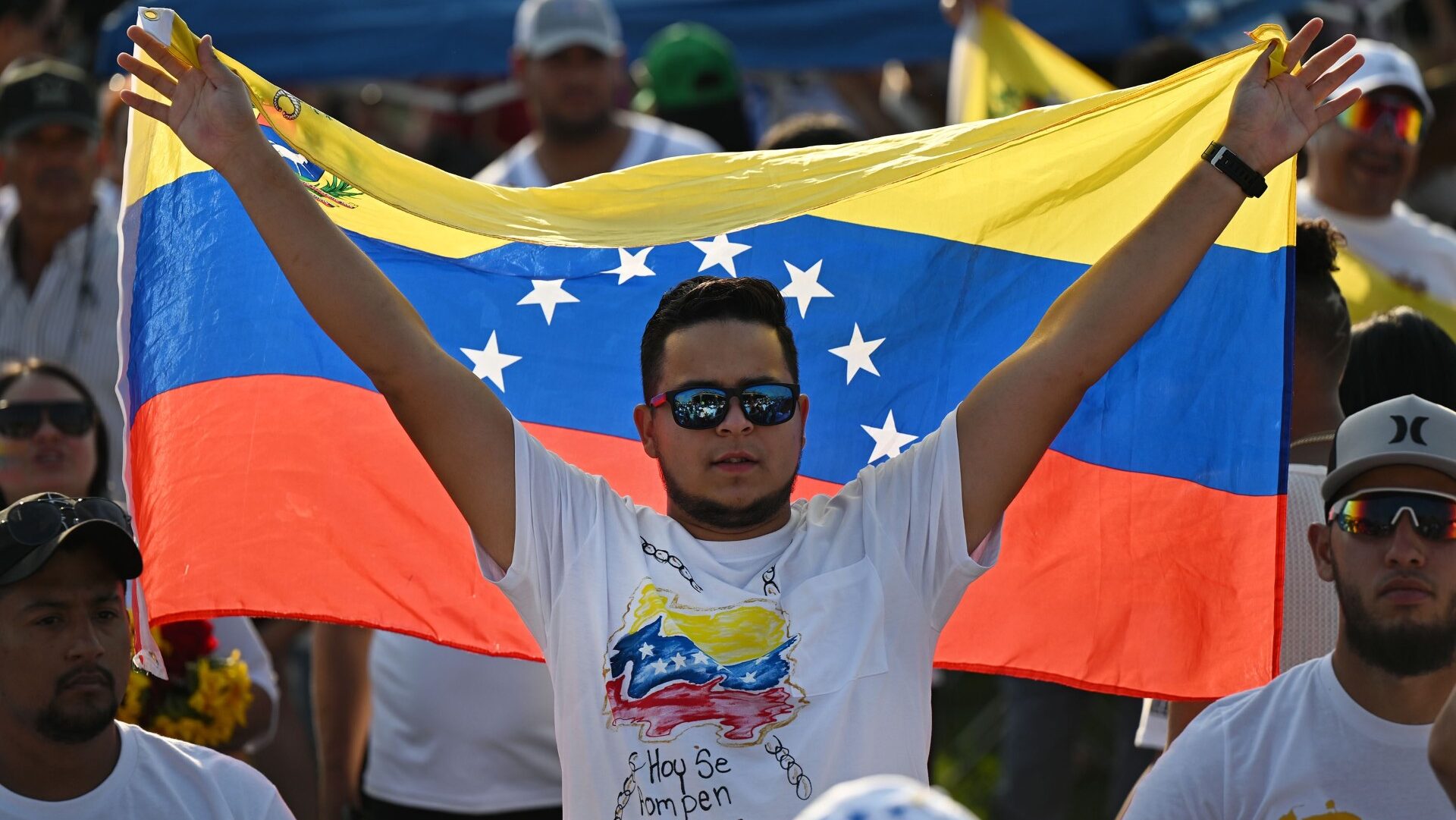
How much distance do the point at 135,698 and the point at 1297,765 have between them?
289cm

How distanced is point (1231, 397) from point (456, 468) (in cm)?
171

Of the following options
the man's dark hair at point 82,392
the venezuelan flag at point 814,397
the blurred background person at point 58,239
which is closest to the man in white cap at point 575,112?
the blurred background person at point 58,239

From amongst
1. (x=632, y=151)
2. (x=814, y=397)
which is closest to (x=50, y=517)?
(x=814, y=397)

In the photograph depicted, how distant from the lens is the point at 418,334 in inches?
130

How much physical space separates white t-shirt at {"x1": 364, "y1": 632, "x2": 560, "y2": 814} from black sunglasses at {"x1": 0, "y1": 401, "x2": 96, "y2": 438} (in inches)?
43.9

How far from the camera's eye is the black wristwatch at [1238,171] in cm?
342

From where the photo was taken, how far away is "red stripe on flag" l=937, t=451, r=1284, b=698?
12.5 feet

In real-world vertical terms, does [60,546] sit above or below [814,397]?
below

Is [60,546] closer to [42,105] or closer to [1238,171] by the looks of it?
[1238,171]

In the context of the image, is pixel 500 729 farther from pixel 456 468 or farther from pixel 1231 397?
pixel 1231 397

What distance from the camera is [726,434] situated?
3.33m

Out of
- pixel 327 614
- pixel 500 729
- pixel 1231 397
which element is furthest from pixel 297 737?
pixel 1231 397

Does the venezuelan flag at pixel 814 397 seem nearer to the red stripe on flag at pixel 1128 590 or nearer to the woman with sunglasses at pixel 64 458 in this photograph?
the red stripe on flag at pixel 1128 590

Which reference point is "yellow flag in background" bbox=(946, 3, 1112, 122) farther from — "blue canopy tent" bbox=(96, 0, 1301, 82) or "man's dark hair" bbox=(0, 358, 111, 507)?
"man's dark hair" bbox=(0, 358, 111, 507)
